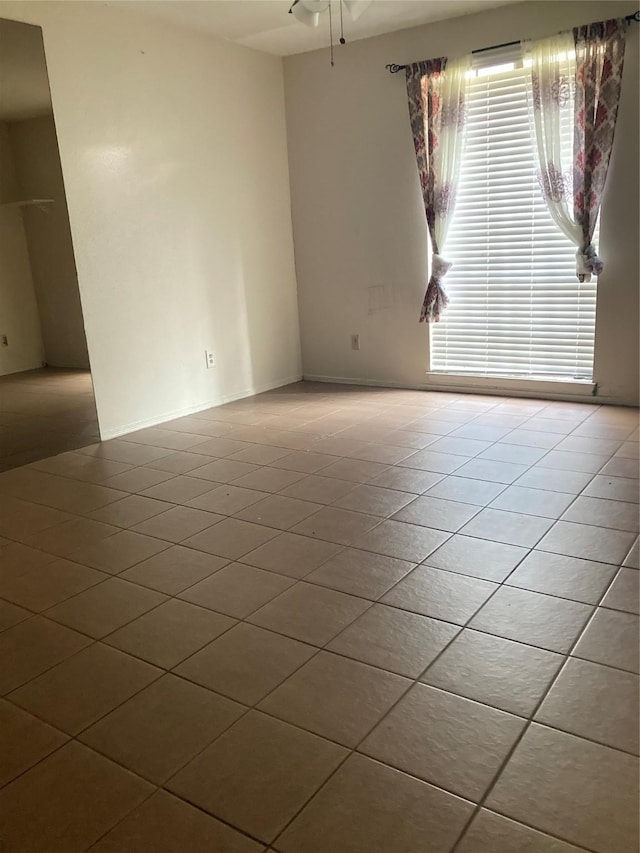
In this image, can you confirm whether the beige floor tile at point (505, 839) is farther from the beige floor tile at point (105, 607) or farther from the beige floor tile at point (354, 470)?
the beige floor tile at point (354, 470)

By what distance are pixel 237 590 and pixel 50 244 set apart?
2.50 meters

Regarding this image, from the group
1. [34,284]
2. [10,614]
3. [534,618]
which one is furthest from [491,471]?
[34,284]

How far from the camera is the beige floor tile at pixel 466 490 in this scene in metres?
2.94

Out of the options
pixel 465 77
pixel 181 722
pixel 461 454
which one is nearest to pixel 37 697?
pixel 181 722

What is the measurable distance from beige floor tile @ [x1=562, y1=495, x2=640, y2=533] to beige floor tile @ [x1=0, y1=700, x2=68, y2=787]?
1.97m

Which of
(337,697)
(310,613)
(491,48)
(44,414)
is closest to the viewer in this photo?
(337,697)

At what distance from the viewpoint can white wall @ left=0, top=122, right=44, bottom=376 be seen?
11.9ft

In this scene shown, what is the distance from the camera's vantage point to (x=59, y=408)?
3.97 m

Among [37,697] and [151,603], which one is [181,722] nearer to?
[37,697]

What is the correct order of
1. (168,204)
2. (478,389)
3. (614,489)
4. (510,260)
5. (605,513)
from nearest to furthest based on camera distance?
(605,513) < (614,489) < (168,204) < (510,260) < (478,389)

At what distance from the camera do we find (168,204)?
4.41 metres

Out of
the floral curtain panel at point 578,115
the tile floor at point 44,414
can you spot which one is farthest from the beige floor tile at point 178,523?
the floral curtain panel at point 578,115

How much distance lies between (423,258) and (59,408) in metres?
2.70

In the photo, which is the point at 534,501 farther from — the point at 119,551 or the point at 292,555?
the point at 119,551
